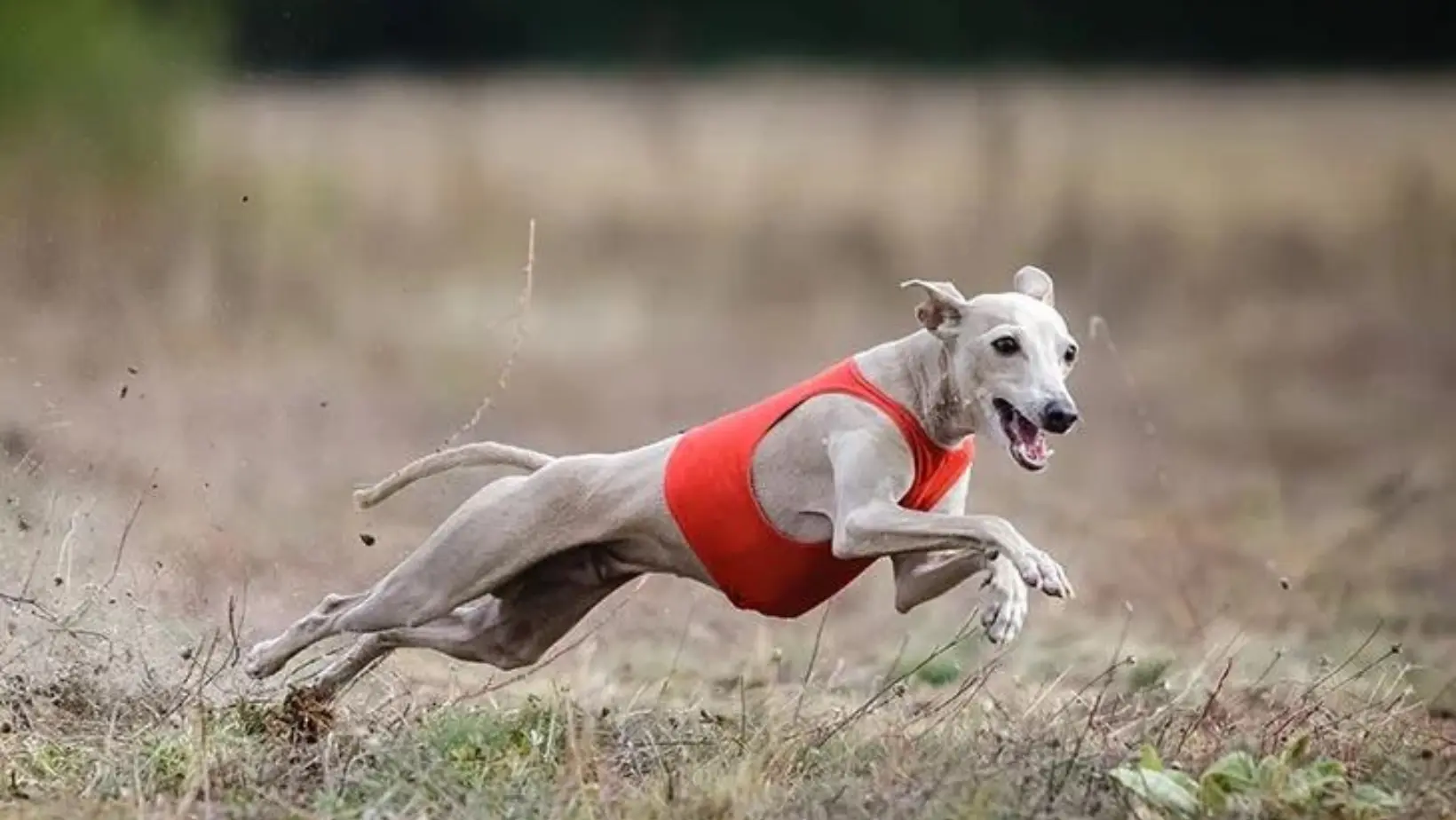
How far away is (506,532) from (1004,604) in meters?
1.57

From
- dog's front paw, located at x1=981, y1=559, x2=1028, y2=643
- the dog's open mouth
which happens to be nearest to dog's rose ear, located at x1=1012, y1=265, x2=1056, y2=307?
the dog's open mouth

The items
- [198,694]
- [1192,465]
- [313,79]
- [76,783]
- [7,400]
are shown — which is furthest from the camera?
[1192,465]

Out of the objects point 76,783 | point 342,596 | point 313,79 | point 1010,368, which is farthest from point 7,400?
point 1010,368

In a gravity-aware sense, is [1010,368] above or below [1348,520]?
above

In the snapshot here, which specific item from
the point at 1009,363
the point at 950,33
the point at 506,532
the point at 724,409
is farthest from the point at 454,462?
the point at 950,33

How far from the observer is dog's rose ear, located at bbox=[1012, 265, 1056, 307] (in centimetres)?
801

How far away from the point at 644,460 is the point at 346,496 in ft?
17.7

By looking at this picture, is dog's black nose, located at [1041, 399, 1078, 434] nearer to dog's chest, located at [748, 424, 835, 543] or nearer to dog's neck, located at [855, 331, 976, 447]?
dog's neck, located at [855, 331, 976, 447]

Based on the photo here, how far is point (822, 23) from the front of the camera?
843 inches

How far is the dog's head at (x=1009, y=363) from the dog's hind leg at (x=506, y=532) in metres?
0.98

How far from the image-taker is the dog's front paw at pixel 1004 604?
7293 millimetres

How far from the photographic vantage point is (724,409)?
16625 mm

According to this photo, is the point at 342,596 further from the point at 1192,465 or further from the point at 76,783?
the point at 1192,465

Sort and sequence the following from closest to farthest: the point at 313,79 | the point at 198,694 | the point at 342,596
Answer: the point at 198,694 → the point at 342,596 → the point at 313,79
